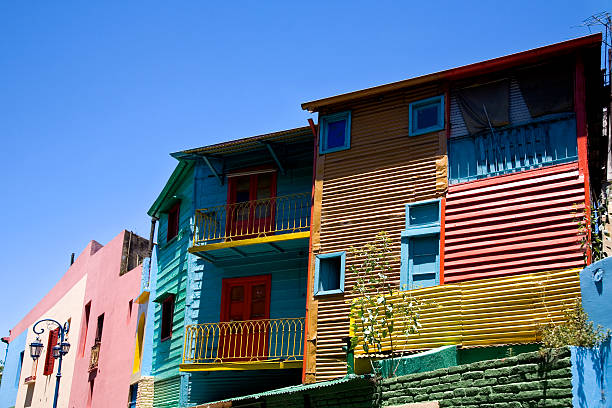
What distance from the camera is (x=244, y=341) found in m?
18.9

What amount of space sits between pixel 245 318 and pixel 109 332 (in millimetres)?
8614

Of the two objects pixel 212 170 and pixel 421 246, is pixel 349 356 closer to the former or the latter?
pixel 421 246

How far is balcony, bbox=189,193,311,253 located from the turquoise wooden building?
0.03m

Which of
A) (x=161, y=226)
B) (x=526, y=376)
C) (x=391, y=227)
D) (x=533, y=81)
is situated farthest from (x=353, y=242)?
(x=161, y=226)

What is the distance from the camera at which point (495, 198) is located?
15.3 m

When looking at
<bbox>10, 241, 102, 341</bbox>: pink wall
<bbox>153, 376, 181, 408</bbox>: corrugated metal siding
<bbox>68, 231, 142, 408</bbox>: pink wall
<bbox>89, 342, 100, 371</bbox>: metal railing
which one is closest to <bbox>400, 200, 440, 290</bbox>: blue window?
<bbox>153, 376, 181, 408</bbox>: corrugated metal siding

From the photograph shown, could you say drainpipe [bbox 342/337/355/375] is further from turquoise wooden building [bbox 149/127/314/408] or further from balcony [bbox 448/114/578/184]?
balcony [bbox 448/114/578/184]

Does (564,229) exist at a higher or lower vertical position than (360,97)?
lower

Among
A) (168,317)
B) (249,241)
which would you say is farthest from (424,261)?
(168,317)

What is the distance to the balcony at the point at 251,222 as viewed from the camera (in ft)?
62.1

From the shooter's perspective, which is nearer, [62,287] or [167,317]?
[167,317]

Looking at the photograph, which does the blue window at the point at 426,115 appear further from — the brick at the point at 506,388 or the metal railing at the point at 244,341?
the brick at the point at 506,388

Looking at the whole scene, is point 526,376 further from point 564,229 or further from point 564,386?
point 564,229

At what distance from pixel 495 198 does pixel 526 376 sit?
5974 mm
